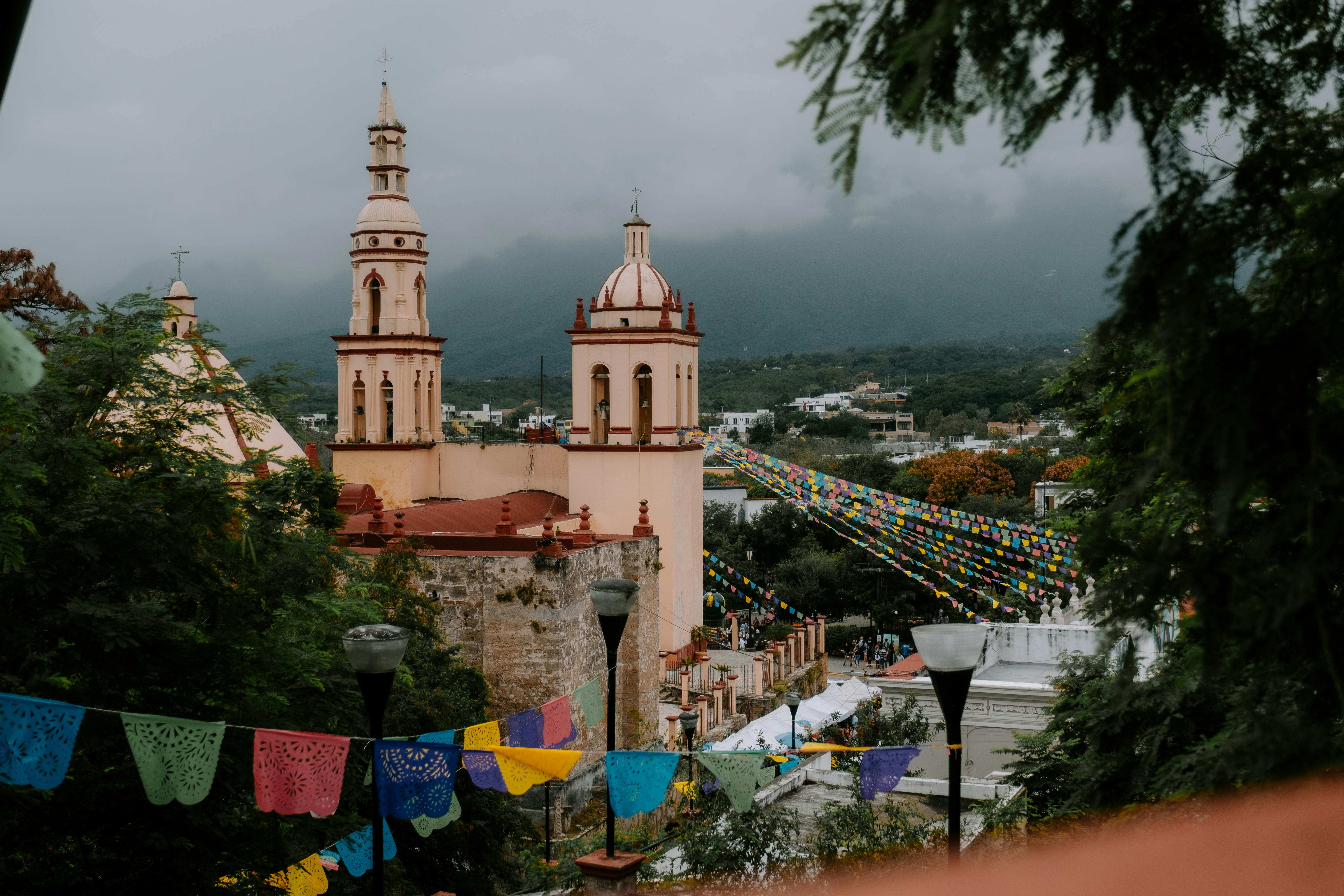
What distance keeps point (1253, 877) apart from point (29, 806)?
7.56 metres

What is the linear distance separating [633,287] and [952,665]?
59.0 feet

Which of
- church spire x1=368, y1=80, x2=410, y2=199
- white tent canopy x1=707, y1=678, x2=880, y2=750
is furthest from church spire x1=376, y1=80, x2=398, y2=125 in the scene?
white tent canopy x1=707, y1=678, x2=880, y2=750

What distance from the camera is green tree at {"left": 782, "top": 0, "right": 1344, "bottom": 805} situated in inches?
110

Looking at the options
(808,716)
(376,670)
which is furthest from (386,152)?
(376,670)

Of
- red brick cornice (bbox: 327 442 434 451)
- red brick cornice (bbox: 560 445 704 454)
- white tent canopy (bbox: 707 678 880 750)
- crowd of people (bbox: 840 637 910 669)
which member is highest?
red brick cornice (bbox: 327 442 434 451)

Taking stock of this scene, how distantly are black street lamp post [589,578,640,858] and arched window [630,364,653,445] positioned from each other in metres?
15.1

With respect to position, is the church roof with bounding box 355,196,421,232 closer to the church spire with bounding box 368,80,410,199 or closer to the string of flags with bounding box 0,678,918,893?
the church spire with bounding box 368,80,410,199

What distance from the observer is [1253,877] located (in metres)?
1.21

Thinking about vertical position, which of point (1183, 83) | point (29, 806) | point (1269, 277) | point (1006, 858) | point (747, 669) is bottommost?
point (747, 669)

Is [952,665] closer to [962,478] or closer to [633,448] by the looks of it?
[633,448]

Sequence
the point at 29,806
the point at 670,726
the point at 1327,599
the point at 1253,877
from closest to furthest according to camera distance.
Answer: the point at 1253,877
the point at 1327,599
the point at 29,806
the point at 670,726

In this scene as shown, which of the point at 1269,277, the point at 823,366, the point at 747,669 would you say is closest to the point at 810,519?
the point at 747,669

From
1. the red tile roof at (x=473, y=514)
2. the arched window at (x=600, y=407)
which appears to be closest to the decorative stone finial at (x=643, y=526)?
the red tile roof at (x=473, y=514)

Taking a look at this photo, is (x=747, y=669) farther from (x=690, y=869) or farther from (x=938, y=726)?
(x=690, y=869)
